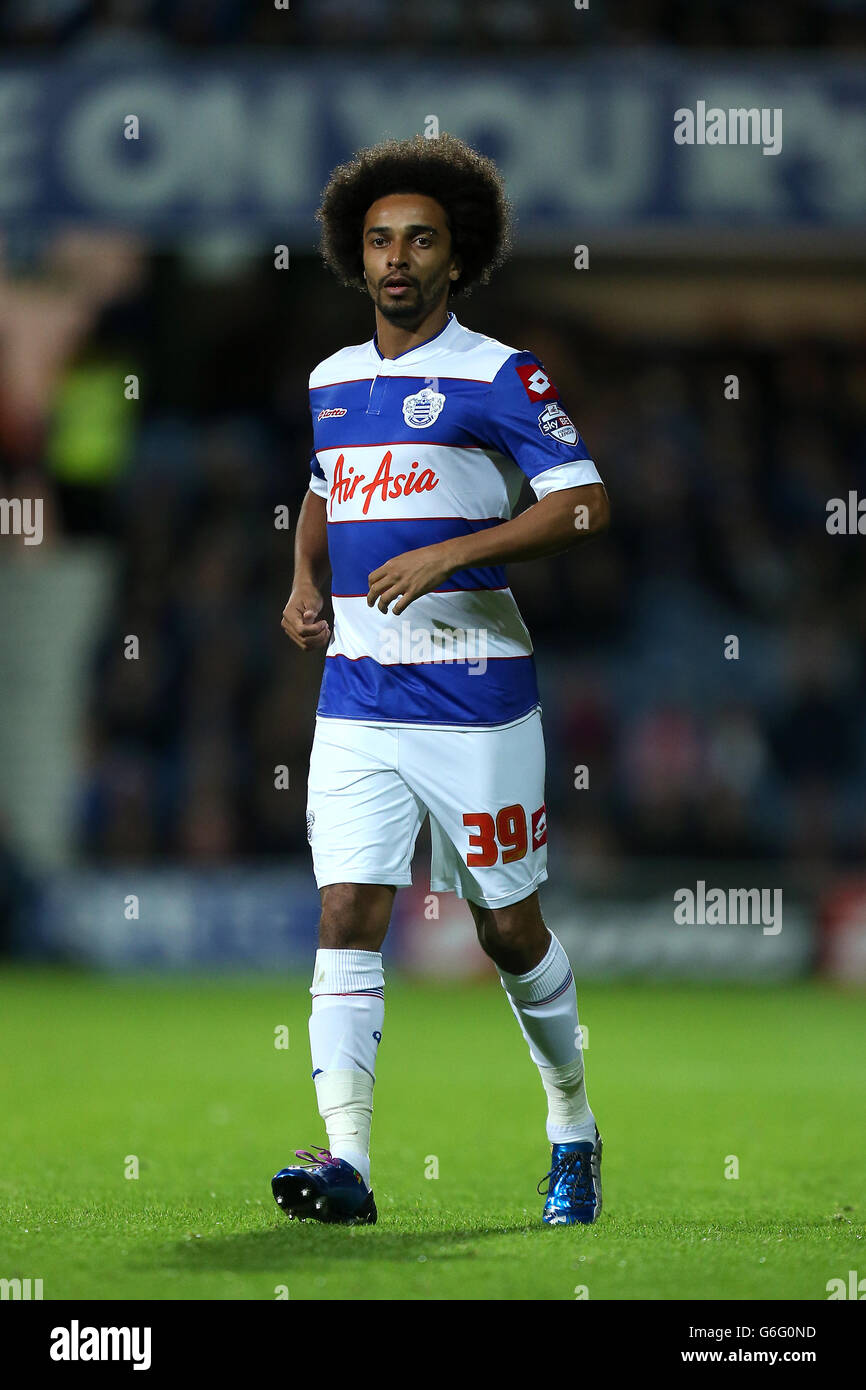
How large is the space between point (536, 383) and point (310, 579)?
85 centimetres

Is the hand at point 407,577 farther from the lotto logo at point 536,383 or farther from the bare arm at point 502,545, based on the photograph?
the lotto logo at point 536,383

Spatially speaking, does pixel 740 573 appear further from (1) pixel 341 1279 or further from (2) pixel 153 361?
(1) pixel 341 1279

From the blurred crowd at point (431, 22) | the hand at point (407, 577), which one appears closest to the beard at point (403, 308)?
the hand at point (407, 577)

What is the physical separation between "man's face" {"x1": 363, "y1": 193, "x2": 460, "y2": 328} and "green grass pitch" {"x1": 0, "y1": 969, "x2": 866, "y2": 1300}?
2.25 m

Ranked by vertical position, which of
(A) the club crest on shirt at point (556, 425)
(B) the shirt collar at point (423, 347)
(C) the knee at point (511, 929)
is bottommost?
(C) the knee at point (511, 929)

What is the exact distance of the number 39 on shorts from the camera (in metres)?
4.96

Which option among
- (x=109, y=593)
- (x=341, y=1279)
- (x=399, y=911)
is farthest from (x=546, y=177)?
(x=341, y=1279)

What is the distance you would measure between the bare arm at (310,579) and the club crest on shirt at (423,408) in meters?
0.50

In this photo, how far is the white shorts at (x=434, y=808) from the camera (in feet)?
16.3

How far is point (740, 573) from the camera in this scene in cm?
1619

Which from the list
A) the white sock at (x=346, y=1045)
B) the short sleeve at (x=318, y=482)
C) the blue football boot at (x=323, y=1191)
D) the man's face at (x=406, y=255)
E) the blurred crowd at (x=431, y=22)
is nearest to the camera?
the blue football boot at (x=323, y=1191)

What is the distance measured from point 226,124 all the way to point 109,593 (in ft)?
17.2

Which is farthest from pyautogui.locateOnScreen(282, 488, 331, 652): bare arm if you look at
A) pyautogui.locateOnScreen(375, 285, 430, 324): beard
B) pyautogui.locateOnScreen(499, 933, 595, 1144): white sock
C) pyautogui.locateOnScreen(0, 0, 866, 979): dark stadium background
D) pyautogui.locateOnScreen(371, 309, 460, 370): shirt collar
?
pyautogui.locateOnScreen(0, 0, 866, 979): dark stadium background

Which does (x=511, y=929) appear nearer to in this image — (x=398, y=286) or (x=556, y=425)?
(x=556, y=425)
